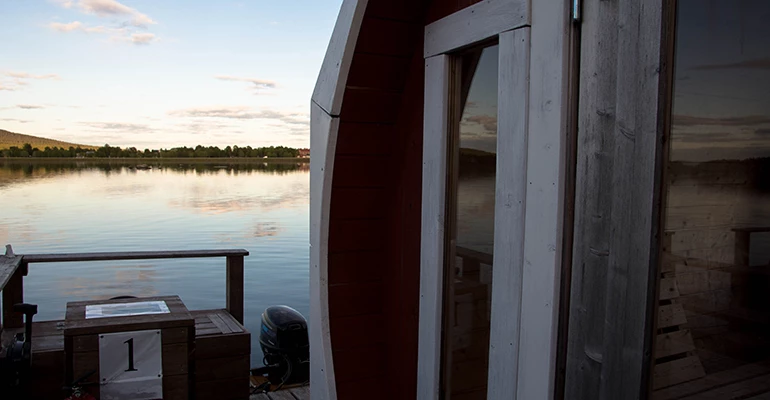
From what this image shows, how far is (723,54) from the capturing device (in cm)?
138

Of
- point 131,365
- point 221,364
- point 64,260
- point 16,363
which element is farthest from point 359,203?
point 64,260

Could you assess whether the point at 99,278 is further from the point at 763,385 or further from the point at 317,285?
the point at 763,385

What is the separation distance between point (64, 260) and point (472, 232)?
345cm

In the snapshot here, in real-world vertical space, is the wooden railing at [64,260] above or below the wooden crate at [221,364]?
above

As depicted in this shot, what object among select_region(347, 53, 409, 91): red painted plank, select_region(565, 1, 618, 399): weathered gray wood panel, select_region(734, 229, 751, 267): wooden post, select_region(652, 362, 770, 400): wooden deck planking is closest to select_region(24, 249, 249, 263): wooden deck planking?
select_region(347, 53, 409, 91): red painted plank

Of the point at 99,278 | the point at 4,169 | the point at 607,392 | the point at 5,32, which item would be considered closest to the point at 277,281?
the point at 99,278

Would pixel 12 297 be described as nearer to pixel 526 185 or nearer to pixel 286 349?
pixel 286 349

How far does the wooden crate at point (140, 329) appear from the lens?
337 centimetres

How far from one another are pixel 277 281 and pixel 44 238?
12.5 m

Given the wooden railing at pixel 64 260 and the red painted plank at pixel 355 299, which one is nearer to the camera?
the red painted plank at pixel 355 299

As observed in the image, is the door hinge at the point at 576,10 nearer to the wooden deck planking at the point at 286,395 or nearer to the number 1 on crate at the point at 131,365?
the number 1 on crate at the point at 131,365

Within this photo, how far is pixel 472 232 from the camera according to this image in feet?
7.78

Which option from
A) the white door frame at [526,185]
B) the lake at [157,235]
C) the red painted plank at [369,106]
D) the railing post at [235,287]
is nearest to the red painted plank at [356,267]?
the red painted plank at [369,106]

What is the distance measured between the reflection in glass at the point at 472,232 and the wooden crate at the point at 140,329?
1761 mm
